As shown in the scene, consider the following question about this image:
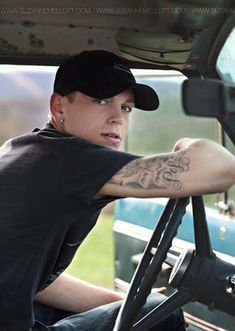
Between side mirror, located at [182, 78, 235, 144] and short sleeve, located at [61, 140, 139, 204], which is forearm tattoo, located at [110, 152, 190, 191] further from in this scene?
side mirror, located at [182, 78, 235, 144]

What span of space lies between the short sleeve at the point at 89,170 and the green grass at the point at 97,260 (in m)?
4.69

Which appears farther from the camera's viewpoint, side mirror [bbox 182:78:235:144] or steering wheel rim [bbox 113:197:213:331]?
steering wheel rim [bbox 113:197:213:331]

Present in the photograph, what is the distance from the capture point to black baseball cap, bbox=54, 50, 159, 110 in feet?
7.39

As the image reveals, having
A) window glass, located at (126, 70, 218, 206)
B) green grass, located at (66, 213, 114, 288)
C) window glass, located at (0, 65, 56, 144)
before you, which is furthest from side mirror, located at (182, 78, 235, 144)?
window glass, located at (0, 65, 56, 144)

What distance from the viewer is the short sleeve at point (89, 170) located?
2.01 metres

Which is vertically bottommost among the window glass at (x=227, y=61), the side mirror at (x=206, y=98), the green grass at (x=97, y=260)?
the green grass at (x=97, y=260)

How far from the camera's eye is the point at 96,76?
89.3 inches

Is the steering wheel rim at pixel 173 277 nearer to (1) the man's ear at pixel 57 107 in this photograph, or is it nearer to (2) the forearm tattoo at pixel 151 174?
(2) the forearm tattoo at pixel 151 174

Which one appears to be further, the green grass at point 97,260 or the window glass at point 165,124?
the green grass at point 97,260

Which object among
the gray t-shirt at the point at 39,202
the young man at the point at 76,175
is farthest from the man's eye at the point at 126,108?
the gray t-shirt at the point at 39,202

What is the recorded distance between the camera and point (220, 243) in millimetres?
2932

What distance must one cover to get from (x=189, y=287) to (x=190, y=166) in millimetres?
459

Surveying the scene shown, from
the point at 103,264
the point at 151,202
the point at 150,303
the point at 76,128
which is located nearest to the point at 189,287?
the point at 150,303

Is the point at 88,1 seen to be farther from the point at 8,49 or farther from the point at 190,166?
the point at 190,166
